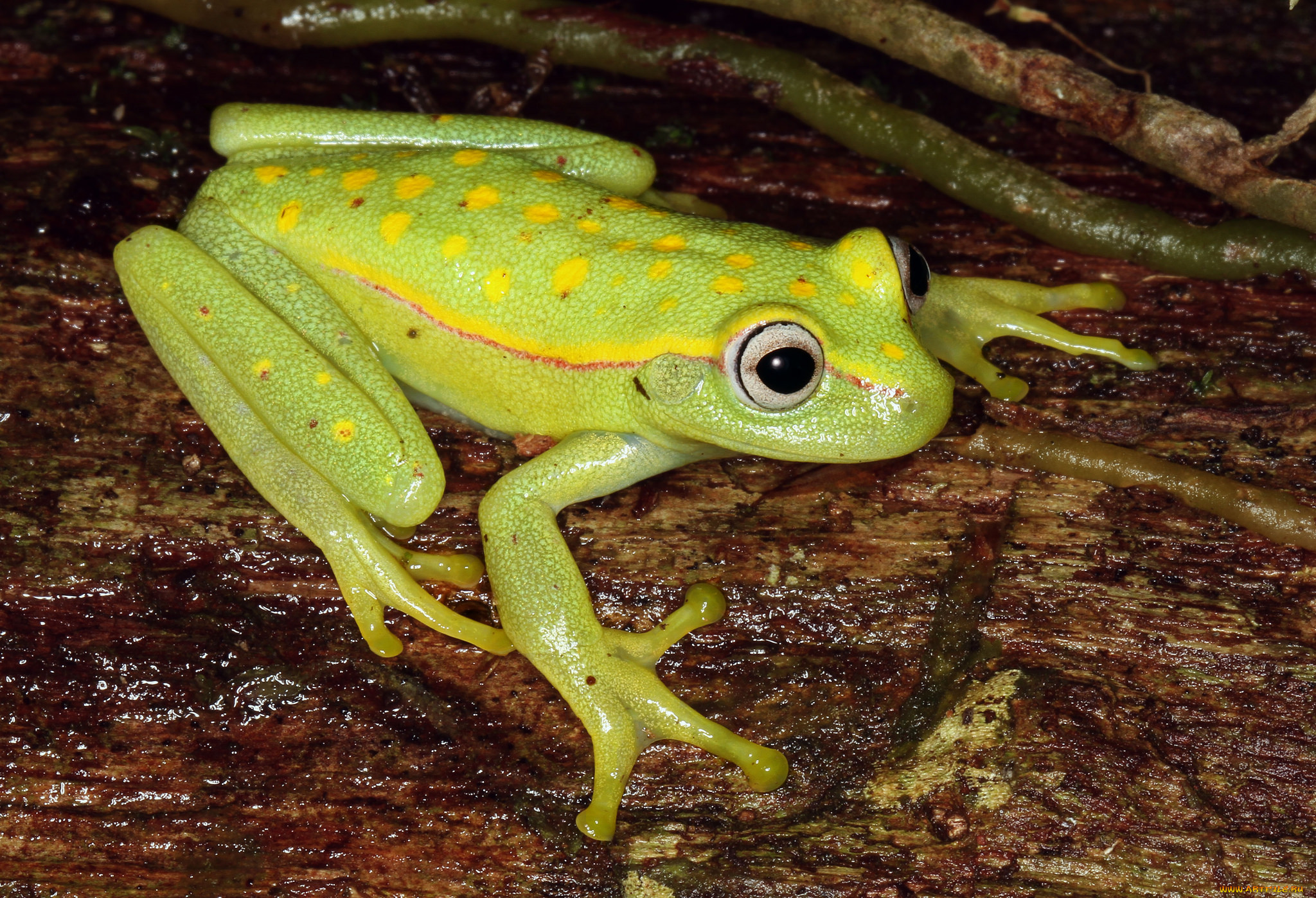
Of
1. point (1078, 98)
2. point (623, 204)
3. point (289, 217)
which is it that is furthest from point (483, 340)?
point (1078, 98)

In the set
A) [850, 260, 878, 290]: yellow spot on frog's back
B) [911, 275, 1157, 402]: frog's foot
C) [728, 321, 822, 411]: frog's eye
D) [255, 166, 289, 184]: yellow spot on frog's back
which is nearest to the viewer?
[728, 321, 822, 411]: frog's eye

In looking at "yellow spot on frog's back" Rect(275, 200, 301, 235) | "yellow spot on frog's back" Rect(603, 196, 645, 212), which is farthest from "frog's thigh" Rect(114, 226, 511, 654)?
"yellow spot on frog's back" Rect(603, 196, 645, 212)

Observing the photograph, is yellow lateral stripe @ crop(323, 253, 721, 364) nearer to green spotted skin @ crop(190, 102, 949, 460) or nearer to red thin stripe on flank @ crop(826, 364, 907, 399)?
green spotted skin @ crop(190, 102, 949, 460)

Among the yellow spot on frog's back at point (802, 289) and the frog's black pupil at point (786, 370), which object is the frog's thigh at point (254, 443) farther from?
the yellow spot on frog's back at point (802, 289)

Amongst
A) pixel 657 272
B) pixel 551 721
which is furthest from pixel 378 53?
pixel 551 721

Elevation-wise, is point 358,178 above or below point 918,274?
below

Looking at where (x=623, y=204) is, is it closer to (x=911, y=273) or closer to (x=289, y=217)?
(x=911, y=273)

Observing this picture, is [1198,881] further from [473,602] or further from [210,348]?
[210,348]
